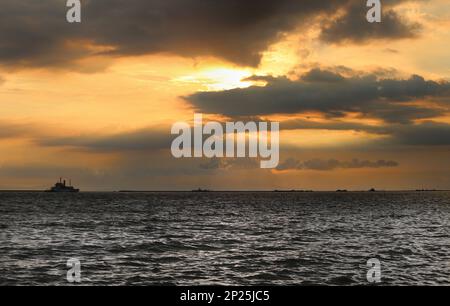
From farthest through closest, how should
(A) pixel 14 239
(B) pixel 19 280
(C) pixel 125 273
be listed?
(A) pixel 14 239 → (C) pixel 125 273 → (B) pixel 19 280

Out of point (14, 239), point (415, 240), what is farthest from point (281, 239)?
point (14, 239)

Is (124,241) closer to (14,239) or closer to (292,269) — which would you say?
(14,239)

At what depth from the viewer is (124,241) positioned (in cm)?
4881

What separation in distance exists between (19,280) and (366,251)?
28.3 meters
